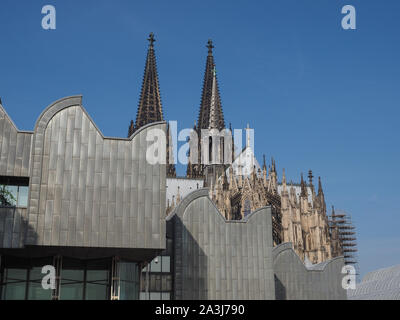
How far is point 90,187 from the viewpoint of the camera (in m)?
26.6

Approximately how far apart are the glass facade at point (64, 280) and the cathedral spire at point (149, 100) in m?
70.2

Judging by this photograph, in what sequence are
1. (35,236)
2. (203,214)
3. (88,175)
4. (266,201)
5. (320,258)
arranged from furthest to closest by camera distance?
1. (266,201)
2. (320,258)
3. (203,214)
4. (88,175)
5. (35,236)

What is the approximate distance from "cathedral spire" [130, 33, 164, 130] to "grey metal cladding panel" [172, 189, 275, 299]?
215 feet

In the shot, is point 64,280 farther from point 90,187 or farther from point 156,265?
point 156,265

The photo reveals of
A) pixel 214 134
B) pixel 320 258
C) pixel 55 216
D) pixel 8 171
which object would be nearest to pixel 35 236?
pixel 55 216

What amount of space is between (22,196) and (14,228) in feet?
6.38

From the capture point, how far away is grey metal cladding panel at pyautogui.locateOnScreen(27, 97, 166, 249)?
2573 centimetres

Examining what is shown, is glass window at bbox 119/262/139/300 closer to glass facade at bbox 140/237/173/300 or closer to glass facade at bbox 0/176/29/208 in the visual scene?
glass facade at bbox 140/237/173/300

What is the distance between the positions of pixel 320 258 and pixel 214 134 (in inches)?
1366

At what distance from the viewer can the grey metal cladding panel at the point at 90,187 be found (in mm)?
25734

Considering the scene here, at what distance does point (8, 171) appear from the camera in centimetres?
2602

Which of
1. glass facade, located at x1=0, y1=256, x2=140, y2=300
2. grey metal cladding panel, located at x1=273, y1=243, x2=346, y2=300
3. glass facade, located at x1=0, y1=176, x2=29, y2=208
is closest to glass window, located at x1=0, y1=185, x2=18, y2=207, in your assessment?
glass facade, located at x1=0, y1=176, x2=29, y2=208

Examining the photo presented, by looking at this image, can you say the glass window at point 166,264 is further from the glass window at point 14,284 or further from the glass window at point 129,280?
the glass window at point 14,284
